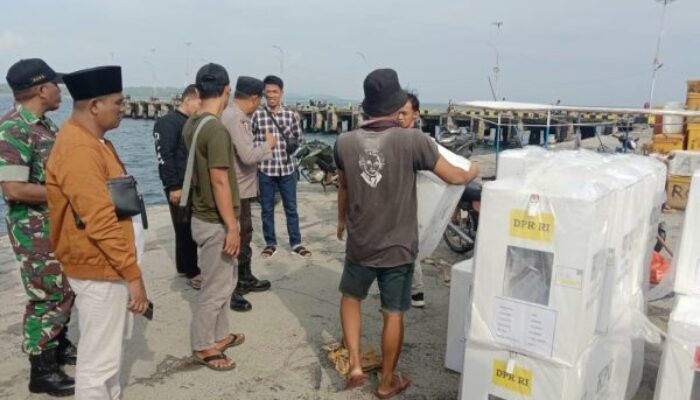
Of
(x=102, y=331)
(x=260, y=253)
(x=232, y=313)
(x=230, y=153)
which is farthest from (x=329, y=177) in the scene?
(x=102, y=331)

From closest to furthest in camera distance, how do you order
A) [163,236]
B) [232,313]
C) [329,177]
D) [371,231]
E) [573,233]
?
[573,233] → [371,231] → [232,313] → [163,236] → [329,177]

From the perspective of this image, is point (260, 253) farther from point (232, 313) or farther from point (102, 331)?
point (102, 331)

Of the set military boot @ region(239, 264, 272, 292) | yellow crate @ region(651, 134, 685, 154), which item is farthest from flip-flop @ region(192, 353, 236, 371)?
yellow crate @ region(651, 134, 685, 154)

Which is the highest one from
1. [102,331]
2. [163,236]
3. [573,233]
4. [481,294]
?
[573,233]

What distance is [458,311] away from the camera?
3195 mm

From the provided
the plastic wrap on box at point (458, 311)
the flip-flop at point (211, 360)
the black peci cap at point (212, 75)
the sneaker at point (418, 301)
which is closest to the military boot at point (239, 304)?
the flip-flop at point (211, 360)

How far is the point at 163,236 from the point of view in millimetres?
6496

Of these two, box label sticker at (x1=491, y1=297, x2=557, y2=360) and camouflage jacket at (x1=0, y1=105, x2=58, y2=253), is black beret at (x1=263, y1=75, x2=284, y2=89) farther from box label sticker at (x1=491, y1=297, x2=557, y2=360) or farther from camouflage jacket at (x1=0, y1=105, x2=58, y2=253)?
box label sticker at (x1=491, y1=297, x2=557, y2=360)

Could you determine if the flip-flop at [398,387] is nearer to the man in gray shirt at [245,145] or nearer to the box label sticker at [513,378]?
the box label sticker at [513,378]

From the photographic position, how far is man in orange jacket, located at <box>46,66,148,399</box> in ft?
7.10

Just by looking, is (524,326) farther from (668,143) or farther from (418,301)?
(668,143)

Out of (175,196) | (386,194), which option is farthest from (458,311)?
(175,196)

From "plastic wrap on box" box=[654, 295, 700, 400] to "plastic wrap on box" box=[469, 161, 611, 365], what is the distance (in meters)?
0.29

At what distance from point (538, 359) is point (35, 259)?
2679mm
